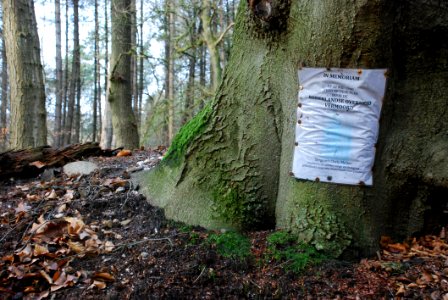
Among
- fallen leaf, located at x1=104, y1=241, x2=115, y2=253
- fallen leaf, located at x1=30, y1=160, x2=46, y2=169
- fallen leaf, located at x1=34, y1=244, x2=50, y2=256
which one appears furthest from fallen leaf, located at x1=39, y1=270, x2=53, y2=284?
fallen leaf, located at x1=30, y1=160, x2=46, y2=169

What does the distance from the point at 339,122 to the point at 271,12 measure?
0.86 metres

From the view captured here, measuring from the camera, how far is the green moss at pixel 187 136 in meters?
2.72

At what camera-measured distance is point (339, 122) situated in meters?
2.25

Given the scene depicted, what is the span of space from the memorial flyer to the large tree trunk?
0.06 meters

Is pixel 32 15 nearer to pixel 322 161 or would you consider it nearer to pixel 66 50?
pixel 322 161

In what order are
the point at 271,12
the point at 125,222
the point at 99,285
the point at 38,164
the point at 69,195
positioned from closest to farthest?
1. the point at 99,285
2. the point at 271,12
3. the point at 125,222
4. the point at 69,195
5. the point at 38,164

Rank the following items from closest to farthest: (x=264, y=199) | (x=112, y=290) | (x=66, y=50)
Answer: (x=112, y=290), (x=264, y=199), (x=66, y=50)

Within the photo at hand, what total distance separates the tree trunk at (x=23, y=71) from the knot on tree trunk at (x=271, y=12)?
4820 mm

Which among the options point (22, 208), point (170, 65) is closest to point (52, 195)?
point (22, 208)

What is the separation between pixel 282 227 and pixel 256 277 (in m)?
0.49

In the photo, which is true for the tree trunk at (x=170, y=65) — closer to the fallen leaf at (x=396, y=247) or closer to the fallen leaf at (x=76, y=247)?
the fallen leaf at (x=76, y=247)

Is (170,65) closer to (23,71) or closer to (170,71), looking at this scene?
(170,71)

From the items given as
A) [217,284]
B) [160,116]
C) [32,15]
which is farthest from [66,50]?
[217,284]

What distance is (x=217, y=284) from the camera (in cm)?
199
